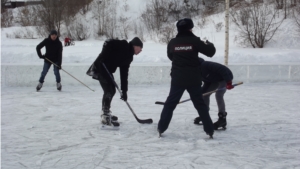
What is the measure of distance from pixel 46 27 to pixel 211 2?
1189cm

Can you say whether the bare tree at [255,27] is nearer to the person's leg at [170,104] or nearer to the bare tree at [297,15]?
the bare tree at [297,15]

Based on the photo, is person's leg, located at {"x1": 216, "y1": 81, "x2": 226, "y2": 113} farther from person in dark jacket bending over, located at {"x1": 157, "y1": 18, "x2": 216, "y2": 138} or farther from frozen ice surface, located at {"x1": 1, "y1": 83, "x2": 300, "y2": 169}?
→ person in dark jacket bending over, located at {"x1": 157, "y1": 18, "x2": 216, "y2": 138}

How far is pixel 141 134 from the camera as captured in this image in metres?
4.60

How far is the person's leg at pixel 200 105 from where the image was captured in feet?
13.4

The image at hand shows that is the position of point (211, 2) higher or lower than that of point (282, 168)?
higher

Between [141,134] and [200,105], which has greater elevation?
[200,105]

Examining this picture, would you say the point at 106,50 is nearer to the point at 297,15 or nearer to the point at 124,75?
the point at 124,75

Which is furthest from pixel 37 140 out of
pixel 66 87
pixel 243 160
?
pixel 66 87

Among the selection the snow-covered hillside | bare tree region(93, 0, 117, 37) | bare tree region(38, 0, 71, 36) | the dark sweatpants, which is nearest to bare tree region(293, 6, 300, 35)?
the snow-covered hillside

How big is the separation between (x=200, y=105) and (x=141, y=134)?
0.93m

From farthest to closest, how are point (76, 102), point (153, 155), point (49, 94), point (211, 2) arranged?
point (211, 2), point (49, 94), point (76, 102), point (153, 155)

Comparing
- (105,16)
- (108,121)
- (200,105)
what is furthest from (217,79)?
(105,16)

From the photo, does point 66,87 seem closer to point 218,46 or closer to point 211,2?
point 218,46

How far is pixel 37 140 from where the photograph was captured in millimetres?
4336
